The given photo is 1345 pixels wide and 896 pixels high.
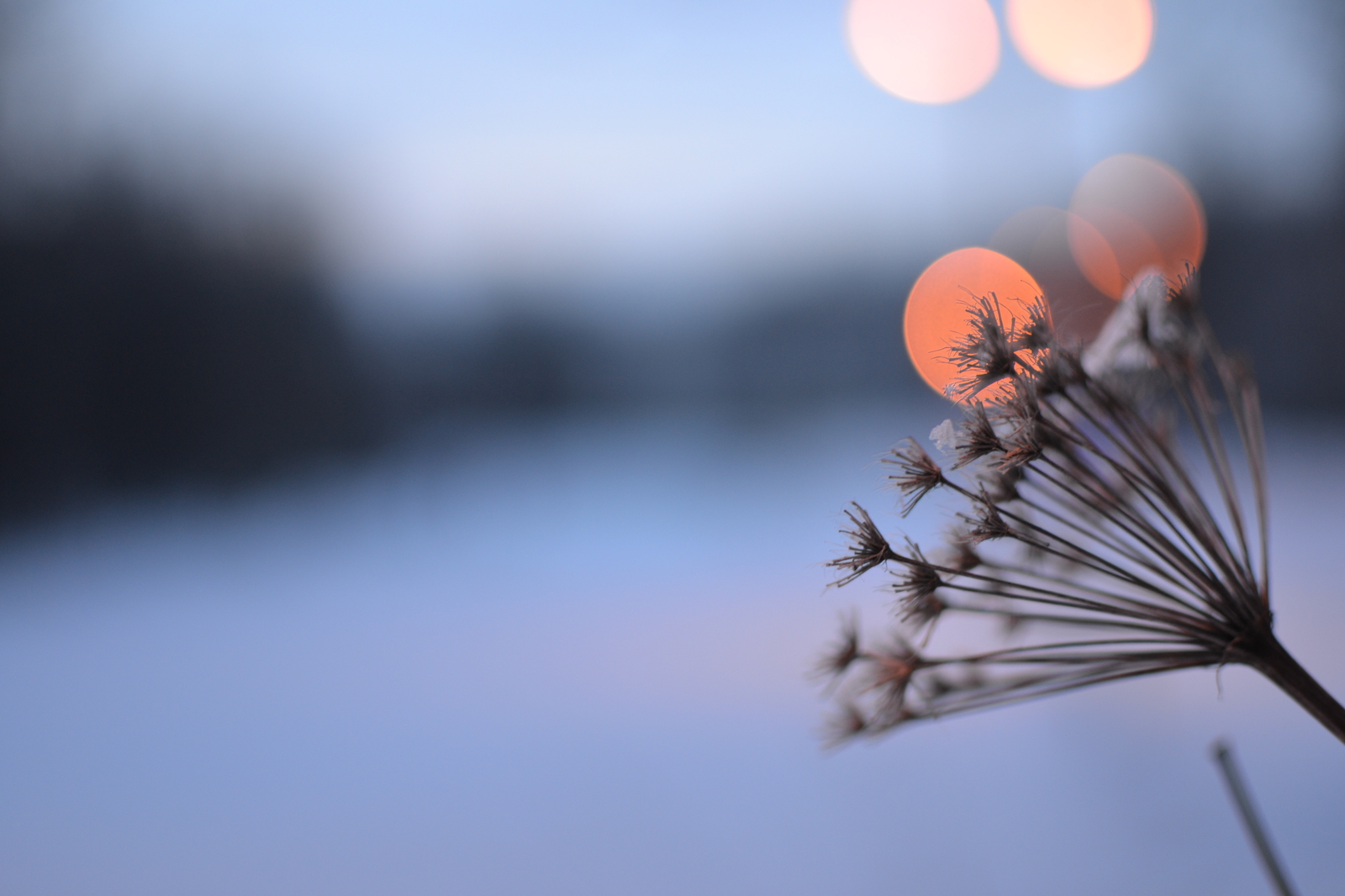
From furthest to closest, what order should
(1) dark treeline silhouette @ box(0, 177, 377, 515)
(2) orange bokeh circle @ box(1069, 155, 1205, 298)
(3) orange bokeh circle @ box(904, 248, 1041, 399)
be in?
(2) orange bokeh circle @ box(1069, 155, 1205, 298), (1) dark treeline silhouette @ box(0, 177, 377, 515), (3) orange bokeh circle @ box(904, 248, 1041, 399)

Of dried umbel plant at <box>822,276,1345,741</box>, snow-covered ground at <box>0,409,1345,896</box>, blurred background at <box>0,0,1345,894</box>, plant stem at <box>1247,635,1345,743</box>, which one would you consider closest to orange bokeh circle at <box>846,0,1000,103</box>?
blurred background at <box>0,0,1345,894</box>

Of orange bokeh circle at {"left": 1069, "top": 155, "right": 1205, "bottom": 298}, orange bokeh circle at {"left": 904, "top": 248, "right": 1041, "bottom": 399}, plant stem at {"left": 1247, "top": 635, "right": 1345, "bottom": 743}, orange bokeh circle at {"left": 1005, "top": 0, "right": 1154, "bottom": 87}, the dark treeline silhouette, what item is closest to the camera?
plant stem at {"left": 1247, "top": 635, "right": 1345, "bottom": 743}

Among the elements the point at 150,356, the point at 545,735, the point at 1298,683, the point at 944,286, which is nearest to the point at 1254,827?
the point at 1298,683

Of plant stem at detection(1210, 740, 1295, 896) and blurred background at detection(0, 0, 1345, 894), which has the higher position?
blurred background at detection(0, 0, 1345, 894)

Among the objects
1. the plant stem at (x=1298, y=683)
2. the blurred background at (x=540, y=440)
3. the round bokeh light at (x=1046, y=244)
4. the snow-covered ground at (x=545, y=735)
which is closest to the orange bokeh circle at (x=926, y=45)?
the blurred background at (x=540, y=440)

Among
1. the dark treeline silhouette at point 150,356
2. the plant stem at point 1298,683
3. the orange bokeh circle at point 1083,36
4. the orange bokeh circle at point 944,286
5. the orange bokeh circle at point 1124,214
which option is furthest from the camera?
the orange bokeh circle at point 1124,214

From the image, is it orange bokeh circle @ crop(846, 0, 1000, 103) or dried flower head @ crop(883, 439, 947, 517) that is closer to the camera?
dried flower head @ crop(883, 439, 947, 517)

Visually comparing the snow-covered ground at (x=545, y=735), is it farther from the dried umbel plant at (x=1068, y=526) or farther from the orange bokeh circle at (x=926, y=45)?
the orange bokeh circle at (x=926, y=45)

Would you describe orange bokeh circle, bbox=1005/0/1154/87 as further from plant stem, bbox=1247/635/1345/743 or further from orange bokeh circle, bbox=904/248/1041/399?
plant stem, bbox=1247/635/1345/743
